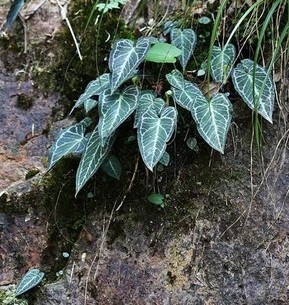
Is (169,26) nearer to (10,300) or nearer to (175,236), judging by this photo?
(175,236)

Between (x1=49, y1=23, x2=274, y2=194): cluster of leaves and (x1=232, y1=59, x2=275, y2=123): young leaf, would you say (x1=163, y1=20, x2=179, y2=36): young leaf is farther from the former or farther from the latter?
(x1=232, y1=59, x2=275, y2=123): young leaf

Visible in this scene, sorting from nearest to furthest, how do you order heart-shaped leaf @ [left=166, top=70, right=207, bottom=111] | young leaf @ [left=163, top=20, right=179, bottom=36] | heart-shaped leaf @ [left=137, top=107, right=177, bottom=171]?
heart-shaped leaf @ [left=137, top=107, right=177, bottom=171], heart-shaped leaf @ [left=166, top=70, right=207, bottom=111], young leaf @ [left=163, top=20, right=179, bottom=36]

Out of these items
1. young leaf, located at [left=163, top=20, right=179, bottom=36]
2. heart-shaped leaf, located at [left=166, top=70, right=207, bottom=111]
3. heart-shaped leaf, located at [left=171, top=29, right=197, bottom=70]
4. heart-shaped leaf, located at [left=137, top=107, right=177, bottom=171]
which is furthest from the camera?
young leaf, located at [left=163, top=20, right=179, bottom=36]

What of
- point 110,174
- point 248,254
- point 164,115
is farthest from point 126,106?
point 248,254

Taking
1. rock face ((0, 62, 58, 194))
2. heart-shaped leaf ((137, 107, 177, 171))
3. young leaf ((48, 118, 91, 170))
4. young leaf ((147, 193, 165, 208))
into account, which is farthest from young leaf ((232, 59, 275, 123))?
rock face ((0, 62, 58, 194))

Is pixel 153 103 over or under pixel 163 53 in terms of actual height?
under

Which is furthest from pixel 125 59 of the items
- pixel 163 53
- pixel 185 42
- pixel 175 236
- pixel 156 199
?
pixel 175 236

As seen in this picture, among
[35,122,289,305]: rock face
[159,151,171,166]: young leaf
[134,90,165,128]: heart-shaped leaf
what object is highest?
[134,90,165,128]: heart-shaped leaf

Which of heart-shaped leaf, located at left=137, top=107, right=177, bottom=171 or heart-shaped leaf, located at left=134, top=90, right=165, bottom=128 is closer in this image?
heart-shaped leaf, located at left=137, top=107, right=177, bottom=171

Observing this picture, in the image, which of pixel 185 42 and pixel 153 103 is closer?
pixel 153 103
